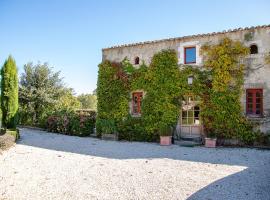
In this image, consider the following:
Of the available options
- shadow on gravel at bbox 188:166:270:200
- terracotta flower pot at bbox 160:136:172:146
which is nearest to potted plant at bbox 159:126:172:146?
terracotta flower pot at bbox 160:136:172:146

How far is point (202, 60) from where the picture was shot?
13812 mm

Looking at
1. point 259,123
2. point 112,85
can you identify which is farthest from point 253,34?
point 112,85

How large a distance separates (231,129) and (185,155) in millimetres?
3885

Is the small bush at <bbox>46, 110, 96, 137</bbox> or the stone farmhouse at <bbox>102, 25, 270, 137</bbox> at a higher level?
the stone farmhouse at <bbox>102, 25, 270, 137</bbox>

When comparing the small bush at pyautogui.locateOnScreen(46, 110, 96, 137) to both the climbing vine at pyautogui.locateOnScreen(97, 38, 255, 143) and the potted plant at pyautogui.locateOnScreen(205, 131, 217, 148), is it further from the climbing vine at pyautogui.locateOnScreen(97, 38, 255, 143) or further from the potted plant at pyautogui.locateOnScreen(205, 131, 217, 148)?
the potted plant at pyautogui.locateOnScreen(205, 131, 217, 148)

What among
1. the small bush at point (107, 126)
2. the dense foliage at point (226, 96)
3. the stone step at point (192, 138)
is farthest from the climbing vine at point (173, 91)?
the stone step at point (192, 138)

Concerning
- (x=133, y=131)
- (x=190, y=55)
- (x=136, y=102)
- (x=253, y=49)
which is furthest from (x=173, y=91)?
(x=253, y=49)

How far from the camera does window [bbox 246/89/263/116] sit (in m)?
12.6

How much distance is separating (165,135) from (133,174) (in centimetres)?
648

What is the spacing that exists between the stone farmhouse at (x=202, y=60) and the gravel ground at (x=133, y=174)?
2.74 meters

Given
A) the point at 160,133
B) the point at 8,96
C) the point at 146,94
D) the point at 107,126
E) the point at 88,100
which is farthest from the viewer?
the point at 88,100

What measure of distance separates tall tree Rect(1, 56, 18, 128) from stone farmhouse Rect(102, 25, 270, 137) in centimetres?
612

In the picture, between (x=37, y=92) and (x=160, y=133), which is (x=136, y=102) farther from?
(x=37, y=92)

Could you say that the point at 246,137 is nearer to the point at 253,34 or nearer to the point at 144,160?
the point at 253,34
